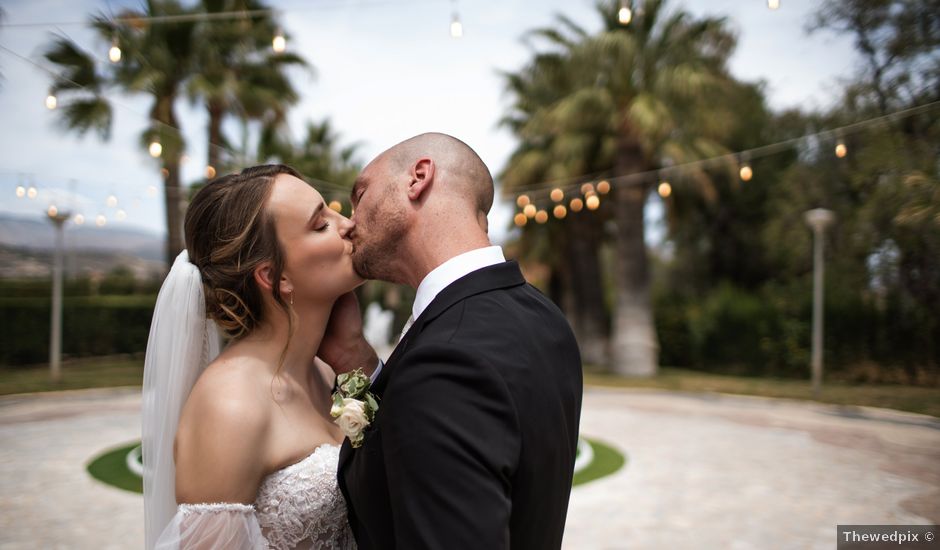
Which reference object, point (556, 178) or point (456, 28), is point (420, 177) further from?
point (556, 178)

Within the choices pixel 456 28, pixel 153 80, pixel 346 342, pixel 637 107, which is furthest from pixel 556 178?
pixel 346 342

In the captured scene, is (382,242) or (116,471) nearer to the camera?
(382,242)

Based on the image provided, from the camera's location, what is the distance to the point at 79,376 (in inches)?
451

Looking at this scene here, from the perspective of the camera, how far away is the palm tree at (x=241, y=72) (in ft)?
46.9

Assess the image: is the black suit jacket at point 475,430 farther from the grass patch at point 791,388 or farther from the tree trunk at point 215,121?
the tree trunk at point 215,121

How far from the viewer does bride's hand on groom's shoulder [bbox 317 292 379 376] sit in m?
2.52

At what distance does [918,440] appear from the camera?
10.5 metres

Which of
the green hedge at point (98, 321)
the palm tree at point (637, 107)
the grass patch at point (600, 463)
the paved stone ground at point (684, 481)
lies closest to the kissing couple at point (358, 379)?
the paved stone ground at point (684, 481)

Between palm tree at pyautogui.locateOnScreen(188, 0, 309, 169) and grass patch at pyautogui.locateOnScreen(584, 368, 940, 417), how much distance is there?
10.8 meters

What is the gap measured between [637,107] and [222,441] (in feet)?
57.9

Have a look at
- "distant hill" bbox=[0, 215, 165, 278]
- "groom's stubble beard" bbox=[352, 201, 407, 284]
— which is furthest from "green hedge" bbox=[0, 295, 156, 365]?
"groom's stubble beard" bbox=[352, 201, 407, 284]

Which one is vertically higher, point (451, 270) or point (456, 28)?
point (456, 28)

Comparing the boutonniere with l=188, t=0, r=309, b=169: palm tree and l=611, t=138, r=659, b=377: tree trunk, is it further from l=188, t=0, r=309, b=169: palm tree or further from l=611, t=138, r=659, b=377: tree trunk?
l=611, t=138, r=659, b=377: tree trunk

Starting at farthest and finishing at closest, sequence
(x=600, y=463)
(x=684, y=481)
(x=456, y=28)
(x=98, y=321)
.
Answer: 1. (x=98, y=321)
2. (x=600, y=463)
3. (x=684, y=481)
4. (x=456, y=28)
